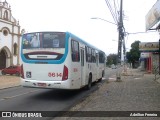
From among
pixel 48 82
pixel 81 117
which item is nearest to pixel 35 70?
pixel 48 82

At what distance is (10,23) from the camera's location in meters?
45.8

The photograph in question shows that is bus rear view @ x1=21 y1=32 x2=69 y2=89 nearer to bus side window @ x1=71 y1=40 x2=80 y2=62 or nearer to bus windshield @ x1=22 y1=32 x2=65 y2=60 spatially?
bus windshield @ x1=22 y1=32 x2=65 y2=60

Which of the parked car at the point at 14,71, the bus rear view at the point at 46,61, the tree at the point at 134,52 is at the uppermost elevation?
the tree at the point at 134,52

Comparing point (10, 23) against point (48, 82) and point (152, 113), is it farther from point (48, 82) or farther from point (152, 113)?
point (152, 113)

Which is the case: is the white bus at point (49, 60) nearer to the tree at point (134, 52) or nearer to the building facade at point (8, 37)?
the building facade at point (8, 37)

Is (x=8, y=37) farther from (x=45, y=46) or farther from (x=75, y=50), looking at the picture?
(x=45, y=46)

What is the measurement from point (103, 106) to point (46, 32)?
4.56 meters

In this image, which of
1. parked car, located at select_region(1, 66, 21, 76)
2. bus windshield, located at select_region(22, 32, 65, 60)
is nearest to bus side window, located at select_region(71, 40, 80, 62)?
bus windshield, located at select_region(22, 32, 65, 60)

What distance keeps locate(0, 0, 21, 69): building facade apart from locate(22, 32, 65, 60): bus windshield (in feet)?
102

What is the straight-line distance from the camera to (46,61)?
13.4m

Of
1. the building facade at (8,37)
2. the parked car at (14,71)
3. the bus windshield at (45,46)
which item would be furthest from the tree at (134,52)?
the bus windshield at (45,46)

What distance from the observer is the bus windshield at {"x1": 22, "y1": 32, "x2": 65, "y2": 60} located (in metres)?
13.4

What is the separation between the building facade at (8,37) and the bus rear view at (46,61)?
3116cm

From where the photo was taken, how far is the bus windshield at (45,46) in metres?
13.4
